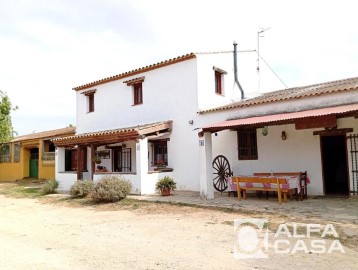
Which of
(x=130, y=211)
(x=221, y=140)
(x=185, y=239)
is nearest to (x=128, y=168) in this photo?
(x=221, y=140)

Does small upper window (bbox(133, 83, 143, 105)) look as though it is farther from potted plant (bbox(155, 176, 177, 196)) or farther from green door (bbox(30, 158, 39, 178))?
green door (bbox(30, 158, 39, 178))

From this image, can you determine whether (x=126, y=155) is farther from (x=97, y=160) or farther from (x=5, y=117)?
(x=5, y=117)

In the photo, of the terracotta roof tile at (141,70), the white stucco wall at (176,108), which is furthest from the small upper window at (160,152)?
the terracotta roof tile at (141,70)

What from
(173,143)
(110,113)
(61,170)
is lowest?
(61,170)

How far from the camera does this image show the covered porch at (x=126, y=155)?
45.0ft

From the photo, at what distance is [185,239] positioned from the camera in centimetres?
680

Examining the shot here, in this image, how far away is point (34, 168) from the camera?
26.4 m

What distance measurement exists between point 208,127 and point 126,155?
7431mm

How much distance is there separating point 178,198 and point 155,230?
4491 mm

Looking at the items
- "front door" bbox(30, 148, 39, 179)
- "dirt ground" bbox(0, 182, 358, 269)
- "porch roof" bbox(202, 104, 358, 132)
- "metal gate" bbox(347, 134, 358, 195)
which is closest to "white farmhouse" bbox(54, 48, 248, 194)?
"porch roof" bbox(202, 104, 358, 132)

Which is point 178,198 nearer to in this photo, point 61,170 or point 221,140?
point 221,140

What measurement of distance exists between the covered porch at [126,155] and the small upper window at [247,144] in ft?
11.2

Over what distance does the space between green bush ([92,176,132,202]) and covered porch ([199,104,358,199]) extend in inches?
118

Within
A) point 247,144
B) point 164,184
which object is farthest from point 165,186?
point 247,144
